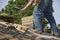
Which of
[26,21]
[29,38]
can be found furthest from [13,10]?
[29,38]

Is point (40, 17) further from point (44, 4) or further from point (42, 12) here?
point (44, 4)

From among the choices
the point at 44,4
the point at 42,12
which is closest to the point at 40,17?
the point at 42,12

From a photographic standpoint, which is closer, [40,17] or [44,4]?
[44,4]

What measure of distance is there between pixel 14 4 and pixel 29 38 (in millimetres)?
17604

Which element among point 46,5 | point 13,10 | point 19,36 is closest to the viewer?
point 19,36

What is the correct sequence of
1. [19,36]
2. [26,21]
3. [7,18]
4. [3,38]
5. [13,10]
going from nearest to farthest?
[3,38] → [19,36] → [7,18] → [26,21] → [13,10]

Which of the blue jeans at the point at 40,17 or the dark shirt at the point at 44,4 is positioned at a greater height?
the dark shirt at the point at 44,4

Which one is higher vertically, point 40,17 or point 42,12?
point 42,12

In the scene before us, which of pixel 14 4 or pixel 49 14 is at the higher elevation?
pixel 14 4

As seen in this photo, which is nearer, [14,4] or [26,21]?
[26,21]

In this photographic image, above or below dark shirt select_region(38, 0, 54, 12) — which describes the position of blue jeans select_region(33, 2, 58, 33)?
below

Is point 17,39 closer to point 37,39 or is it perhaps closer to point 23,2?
point 37,39

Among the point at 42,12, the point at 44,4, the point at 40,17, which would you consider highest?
the point at 44,4

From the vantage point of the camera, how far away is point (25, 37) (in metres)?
4.21
